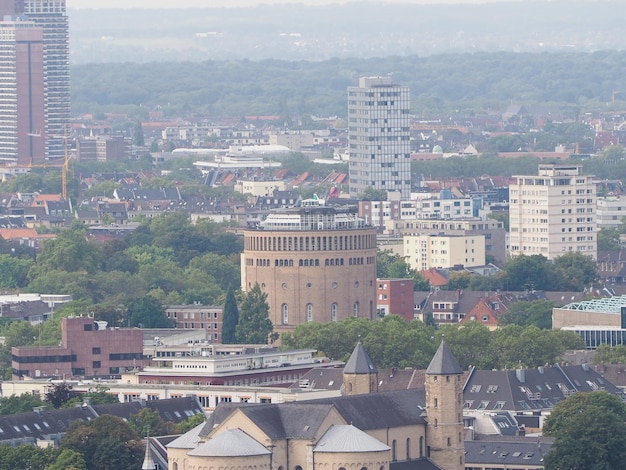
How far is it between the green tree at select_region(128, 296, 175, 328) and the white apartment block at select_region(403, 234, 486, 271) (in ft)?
133

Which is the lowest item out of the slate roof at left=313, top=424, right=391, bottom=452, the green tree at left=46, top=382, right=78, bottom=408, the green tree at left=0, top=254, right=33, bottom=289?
the green tree at left=0, top=254, right=33, bottom=289

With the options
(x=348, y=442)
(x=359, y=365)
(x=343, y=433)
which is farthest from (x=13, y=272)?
(x=348, y=442)

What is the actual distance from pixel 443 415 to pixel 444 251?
85.2m

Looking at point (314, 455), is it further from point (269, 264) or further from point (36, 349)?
point (269, 264)

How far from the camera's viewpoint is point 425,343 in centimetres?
10650

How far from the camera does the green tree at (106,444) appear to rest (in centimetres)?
7981

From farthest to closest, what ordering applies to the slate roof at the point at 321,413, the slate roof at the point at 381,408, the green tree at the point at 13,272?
1. the green tree at the point at 13,272
2. the slate roof at the point at 381,408
3. the slate roof at the point at 321,413

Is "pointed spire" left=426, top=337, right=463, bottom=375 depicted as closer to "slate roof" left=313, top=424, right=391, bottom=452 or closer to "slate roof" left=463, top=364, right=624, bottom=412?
"slate roof" left=313, top=424, right=391, bottom=452

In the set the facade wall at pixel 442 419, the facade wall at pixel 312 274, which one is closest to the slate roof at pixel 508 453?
the facade wall at pixel 442 419

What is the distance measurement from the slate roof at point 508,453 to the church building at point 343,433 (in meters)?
2.08

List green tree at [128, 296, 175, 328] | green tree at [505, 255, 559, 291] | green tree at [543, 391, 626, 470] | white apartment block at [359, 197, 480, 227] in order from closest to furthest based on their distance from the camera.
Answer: green tree at [543, 391, 626, 470], green tree at [128, 296, 175, 328], green tree at [505, 255, 559, 291], white apartment block at [359, 197, 480, 227]

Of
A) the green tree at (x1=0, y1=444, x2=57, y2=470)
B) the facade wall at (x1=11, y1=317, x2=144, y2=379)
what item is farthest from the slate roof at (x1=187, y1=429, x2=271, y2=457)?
the facade wall at (x1=11, y1=317, x2=144, y2=379)

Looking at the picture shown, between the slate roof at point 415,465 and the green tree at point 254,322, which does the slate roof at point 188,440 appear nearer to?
the slate roof at point 415,465

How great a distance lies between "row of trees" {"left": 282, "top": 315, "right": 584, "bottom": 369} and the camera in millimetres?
105688
